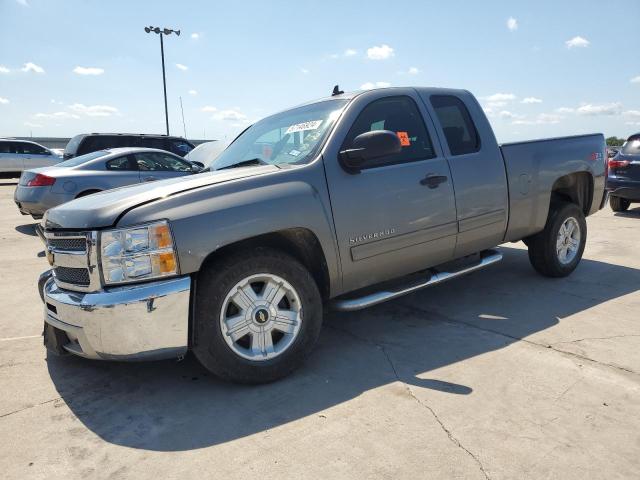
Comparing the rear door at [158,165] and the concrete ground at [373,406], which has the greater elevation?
the rear door at [158,165]

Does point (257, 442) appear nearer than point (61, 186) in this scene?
Yes

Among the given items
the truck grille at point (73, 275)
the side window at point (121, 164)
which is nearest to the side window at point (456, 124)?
the truck grille at point (73, 275)

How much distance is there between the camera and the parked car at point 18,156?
771 inches

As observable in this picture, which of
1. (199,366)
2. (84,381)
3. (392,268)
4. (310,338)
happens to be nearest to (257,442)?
(310,338)

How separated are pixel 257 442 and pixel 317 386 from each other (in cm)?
64

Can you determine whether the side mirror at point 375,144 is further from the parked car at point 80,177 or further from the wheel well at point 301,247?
the parked car at point 80,177

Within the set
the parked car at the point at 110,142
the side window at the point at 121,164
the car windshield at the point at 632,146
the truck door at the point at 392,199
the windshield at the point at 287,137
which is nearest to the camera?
the truck door at the point at 392,199

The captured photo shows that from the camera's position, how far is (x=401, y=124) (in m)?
3.90

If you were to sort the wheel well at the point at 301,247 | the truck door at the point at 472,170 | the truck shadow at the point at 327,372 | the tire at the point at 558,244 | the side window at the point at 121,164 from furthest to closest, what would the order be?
the side window at the point at 121,164 < the tire at the point at 558,244 < the truck door at the point at 472,170 < the wheel well at the point at 301,247 < the truck shadow at the point at 327,372

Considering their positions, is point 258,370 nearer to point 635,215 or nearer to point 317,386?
point 317,386

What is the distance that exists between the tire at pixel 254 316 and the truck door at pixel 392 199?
42 centimetres

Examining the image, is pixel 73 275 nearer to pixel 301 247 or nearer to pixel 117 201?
pixel 117 201

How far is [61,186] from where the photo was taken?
8.26 metres

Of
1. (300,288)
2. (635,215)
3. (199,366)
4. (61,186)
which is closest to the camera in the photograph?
(300,288)
